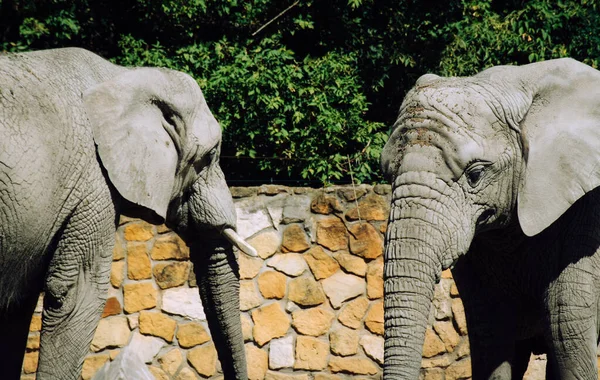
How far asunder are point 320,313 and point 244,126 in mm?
2075

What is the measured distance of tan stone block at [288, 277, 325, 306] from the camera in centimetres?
809

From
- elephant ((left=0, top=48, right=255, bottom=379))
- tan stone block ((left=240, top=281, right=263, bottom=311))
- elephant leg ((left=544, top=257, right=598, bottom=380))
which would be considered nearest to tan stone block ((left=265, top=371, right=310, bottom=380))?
tan stone block ((left=240, top=281, right=263, bottom=311))

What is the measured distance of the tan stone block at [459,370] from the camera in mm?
8055

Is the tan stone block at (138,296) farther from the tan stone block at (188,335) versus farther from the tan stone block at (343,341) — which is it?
the tan stone block at (343,341)

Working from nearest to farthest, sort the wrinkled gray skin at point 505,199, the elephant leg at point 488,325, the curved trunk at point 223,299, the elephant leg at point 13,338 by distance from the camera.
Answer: the wrinkled gray skin at point 505,199 < the elephant leg at point 488,325 < the elephant leg at point 13,338 < the curved trunk at point 223,299

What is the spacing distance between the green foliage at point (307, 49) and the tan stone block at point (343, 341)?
163cm

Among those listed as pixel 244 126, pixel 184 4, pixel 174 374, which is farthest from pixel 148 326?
pixel 184 4

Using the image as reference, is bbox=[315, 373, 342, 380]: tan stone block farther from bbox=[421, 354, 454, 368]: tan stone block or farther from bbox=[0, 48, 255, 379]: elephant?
bbox=[0, 48, 255, 379]: elephant

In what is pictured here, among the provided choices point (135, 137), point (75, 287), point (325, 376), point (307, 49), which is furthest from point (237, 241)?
point (307, 49)

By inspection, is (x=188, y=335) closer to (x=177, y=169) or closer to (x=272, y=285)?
(x=272, y=285)

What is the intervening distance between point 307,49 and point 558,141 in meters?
5.97

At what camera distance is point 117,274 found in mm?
7988

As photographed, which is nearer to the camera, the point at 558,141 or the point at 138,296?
the point at 558,141

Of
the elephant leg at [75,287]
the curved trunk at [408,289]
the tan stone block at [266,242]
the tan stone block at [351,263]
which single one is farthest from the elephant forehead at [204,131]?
the tan stone block at [351,263]
